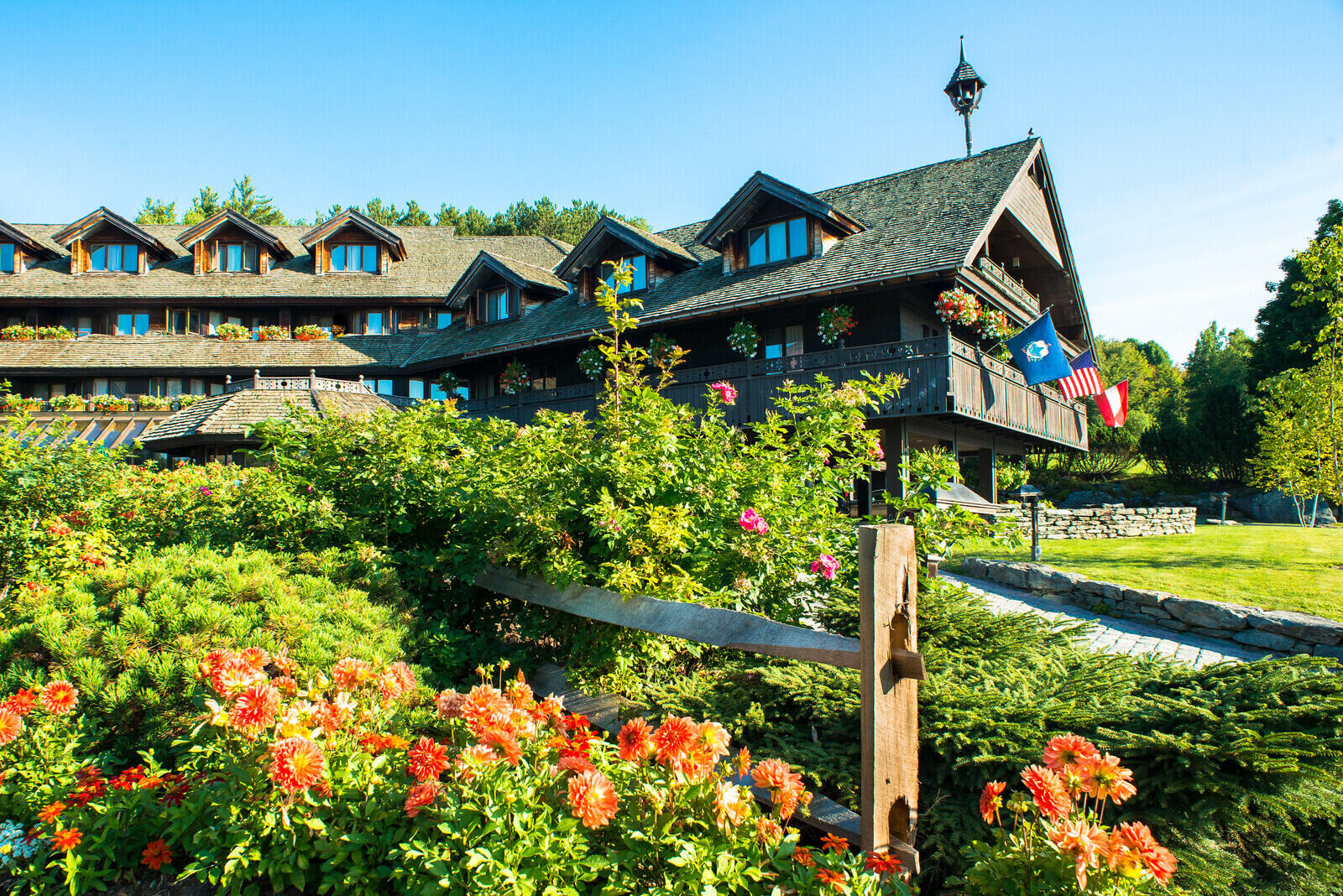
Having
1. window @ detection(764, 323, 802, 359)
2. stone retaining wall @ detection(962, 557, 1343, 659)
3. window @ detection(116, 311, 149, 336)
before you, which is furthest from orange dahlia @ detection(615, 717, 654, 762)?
window @ detection(116, 311, 149, 336)

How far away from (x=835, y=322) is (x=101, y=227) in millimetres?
31852

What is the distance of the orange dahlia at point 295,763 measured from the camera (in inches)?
85.3

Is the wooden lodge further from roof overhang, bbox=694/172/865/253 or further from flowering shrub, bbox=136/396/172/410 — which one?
flowering shrub, bbox=136/396/172/410

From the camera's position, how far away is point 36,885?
252 cm

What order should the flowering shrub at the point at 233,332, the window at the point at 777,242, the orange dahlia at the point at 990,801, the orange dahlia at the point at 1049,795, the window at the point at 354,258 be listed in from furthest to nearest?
the window at the point at 354,258 → the flowering shrub at the point at 233,332 → the window at the point at 777,242 → the orange dahlia at the point at 990,801 → the orange dahlia at the point at 1049,795

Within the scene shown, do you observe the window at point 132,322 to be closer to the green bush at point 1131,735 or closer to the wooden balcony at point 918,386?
the wooden balcony at point 918,386

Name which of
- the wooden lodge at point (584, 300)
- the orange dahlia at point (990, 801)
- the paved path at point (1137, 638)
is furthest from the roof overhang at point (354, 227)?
the orange dahlia at point (990, 801)

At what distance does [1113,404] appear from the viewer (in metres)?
19.9

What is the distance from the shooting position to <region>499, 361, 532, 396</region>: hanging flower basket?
920 inches

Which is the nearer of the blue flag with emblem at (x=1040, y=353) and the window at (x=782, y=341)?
the blue flag with emblem at (x=1040, y=353)

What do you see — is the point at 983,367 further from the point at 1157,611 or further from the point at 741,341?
the point at 1157,611

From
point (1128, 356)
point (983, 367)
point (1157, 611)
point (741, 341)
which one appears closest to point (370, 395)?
point (741, 341)

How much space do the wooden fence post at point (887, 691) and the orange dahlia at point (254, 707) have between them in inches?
75.8

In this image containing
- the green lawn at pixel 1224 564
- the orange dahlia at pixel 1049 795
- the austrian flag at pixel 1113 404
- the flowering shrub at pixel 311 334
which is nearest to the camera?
the orange dahlia at pixel 1049 795
